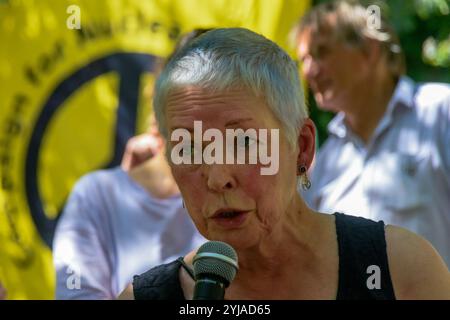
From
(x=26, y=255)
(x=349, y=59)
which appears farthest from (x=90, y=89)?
(x=349, y=59)

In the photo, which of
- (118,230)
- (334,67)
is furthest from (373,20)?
(118,230)

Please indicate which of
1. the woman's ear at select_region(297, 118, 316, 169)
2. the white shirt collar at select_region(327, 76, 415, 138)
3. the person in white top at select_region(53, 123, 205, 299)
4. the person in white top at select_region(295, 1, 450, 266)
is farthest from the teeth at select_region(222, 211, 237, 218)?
the white shirt collar at select_region(327, 76, 415, 138)

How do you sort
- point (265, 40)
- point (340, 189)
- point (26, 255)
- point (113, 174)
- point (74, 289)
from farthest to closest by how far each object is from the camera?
point (26, 255), point (340, 189), point (113, 174), point (74, 289), point (265, 40)

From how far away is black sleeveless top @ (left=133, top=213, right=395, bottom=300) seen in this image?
2.47 m

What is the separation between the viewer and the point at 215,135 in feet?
7.63

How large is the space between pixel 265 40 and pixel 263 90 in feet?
0.52

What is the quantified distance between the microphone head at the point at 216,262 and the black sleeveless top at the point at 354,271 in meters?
0.54

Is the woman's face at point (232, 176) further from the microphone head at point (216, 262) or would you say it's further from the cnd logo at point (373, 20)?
the cnd logo at point (373, 20)

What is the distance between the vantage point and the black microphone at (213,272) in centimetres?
195

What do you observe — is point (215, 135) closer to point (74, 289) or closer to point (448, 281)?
point (448, 281)

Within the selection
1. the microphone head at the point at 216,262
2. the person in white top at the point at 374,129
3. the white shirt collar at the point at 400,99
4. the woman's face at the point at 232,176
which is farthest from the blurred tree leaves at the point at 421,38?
the microphone head at the point at 216,262

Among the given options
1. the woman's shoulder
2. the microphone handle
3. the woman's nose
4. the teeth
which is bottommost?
the woman's shoulder

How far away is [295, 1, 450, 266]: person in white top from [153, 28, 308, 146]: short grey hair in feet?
6.28

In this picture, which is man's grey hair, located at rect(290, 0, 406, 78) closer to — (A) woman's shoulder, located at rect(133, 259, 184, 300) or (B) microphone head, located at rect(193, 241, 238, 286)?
(A) woman's shoulder, located at rect(133, 259, 184, 300)
